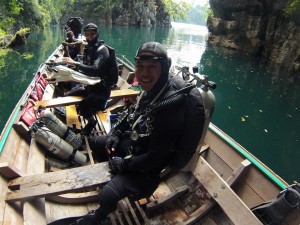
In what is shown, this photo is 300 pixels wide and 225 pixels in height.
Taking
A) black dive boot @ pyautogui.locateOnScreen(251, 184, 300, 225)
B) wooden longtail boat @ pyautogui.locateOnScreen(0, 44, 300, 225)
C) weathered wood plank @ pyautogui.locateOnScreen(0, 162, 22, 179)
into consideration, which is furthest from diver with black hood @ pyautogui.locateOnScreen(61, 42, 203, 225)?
black dive boot @ pyautogui.locateOnScreen(251, 184, 300, 225)

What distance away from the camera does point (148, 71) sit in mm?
A: 2752

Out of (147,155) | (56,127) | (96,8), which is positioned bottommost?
(96,8)

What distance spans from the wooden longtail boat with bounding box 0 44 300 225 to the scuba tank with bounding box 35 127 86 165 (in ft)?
0.45

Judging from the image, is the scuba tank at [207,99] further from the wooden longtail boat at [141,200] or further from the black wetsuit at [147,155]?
the wooden longtail boat at [141,200]

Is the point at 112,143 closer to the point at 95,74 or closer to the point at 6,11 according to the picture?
the point at 95,74

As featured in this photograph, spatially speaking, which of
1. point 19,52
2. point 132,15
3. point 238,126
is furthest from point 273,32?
point 132,15

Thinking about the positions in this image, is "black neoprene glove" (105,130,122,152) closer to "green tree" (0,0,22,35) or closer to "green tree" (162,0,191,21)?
"green tree" (0,0,22,35)

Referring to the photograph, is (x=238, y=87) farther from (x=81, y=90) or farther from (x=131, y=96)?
(x=81, y=90)

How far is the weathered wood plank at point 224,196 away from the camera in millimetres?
3057

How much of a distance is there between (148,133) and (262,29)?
1211 inches

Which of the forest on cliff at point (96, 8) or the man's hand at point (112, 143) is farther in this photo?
the forest on cliff at point (96, 8)

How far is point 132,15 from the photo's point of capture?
66.1 metres

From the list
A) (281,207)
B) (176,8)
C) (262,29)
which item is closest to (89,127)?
(281,207)

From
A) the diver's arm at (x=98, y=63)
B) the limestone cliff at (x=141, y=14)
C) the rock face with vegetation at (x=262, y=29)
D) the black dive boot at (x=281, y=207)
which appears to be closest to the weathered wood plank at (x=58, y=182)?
the black dive boot at (x=281, y=207)
